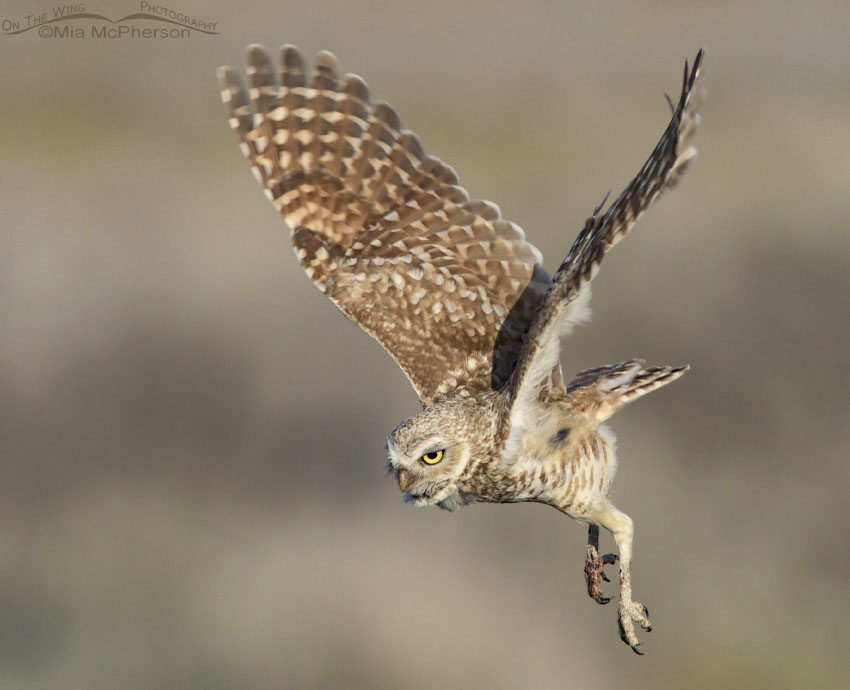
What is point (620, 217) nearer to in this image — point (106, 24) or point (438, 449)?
point (438, 449)

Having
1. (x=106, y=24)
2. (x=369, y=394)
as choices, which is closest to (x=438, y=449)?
(x=369, y=394)

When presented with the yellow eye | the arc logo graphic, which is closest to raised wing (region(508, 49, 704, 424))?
the yellow eye

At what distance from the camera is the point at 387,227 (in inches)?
252

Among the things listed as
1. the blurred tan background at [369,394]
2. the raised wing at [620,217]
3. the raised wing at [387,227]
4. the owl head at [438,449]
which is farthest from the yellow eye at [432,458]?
the blurred tan background at [369,394]

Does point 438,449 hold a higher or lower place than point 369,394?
higher

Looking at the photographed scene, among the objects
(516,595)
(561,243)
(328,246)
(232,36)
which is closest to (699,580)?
(516,595)

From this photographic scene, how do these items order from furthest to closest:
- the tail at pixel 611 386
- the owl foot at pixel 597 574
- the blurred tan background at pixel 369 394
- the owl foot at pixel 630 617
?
the blurred tan background at pixel 369 394
the owl foot at pixel 597 574
the owl foot at pixel 630 617
the tail at pixel 611 386

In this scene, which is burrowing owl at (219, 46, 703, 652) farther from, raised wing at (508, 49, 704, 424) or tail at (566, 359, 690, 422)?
raised wing at (508, 49, 704, 424)

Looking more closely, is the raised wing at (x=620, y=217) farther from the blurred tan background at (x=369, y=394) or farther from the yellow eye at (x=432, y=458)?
the blurred tan background at (x=369, y=394)

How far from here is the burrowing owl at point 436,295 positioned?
568 centimetres

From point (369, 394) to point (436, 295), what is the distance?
632cm

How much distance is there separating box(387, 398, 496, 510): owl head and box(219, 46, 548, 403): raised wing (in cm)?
46

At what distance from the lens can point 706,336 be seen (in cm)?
1363

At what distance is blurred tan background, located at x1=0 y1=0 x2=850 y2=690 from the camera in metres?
10.9
